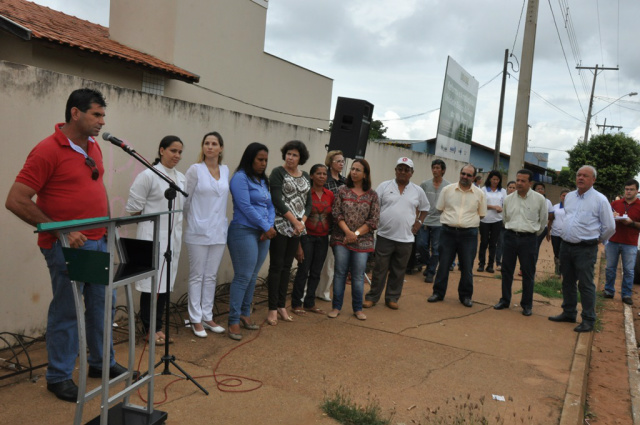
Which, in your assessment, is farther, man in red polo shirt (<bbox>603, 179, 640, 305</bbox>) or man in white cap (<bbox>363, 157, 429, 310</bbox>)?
man in red polo shirt (<bbox>603, 179, 640, 305</bbox>)

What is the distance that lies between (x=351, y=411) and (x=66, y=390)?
6.50 ft

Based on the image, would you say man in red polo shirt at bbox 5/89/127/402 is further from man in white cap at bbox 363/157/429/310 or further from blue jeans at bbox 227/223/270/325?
man in white cap at bbox 363/157/429/310

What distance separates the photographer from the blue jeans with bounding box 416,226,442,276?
9242 millimetres

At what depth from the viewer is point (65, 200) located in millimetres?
3555

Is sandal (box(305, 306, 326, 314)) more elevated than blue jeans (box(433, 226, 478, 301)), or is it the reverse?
blue jeans (box(433, 226, 478, 301))

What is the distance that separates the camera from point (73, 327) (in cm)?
371

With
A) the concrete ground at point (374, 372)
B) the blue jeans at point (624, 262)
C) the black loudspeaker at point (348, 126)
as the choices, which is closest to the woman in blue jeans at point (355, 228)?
the concrete ground at point (374, 372)

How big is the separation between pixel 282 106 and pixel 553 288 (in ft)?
36.1

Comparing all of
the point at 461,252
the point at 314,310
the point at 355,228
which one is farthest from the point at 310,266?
the point at 461,252

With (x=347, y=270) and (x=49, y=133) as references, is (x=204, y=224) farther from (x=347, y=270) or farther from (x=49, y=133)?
(x=347, y=270)

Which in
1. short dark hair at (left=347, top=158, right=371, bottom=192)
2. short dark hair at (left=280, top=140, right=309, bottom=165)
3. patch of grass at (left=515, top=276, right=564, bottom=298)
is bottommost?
patch of grass at (left=515, top=276, right=564, bottom=298)

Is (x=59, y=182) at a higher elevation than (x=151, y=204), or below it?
higher

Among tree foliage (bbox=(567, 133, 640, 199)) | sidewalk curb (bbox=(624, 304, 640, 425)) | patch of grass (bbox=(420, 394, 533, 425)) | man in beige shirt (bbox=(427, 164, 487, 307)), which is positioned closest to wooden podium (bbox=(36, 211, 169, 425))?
patch of grass (bbox=(420, 394, 533, 425))

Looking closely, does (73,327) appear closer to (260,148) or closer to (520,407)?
(260,148)
